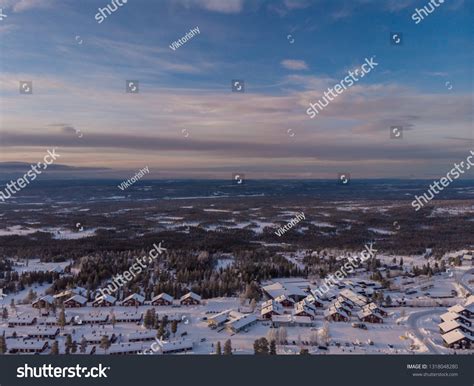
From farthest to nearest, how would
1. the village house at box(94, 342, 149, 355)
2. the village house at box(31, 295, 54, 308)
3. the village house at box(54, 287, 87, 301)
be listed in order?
1. the village house at box(54, 287, 87, 301)
2. the village house at box(31, 295, 54, 308)
3. the village house at box(94, 342, 149, 355)

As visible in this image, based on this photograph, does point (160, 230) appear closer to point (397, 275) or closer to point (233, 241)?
point (233, 241)

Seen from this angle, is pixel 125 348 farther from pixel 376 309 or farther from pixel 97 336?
pixel 376 309

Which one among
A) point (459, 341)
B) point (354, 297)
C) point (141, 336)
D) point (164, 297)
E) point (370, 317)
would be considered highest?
point (164, 297)

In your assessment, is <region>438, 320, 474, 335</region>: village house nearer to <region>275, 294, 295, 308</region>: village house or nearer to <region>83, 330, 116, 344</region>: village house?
<region>275, 294, 295, 308</region>: village house

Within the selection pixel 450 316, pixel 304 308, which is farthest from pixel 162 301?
pixel 450 316

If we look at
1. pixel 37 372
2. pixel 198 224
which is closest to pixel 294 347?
pixel 37 372

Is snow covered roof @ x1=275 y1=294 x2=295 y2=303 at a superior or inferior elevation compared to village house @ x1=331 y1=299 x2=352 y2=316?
superior

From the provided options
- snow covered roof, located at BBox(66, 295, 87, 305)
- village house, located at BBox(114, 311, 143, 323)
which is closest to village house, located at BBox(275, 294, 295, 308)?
village house, located at BBox(114, 311, 143, 323)
